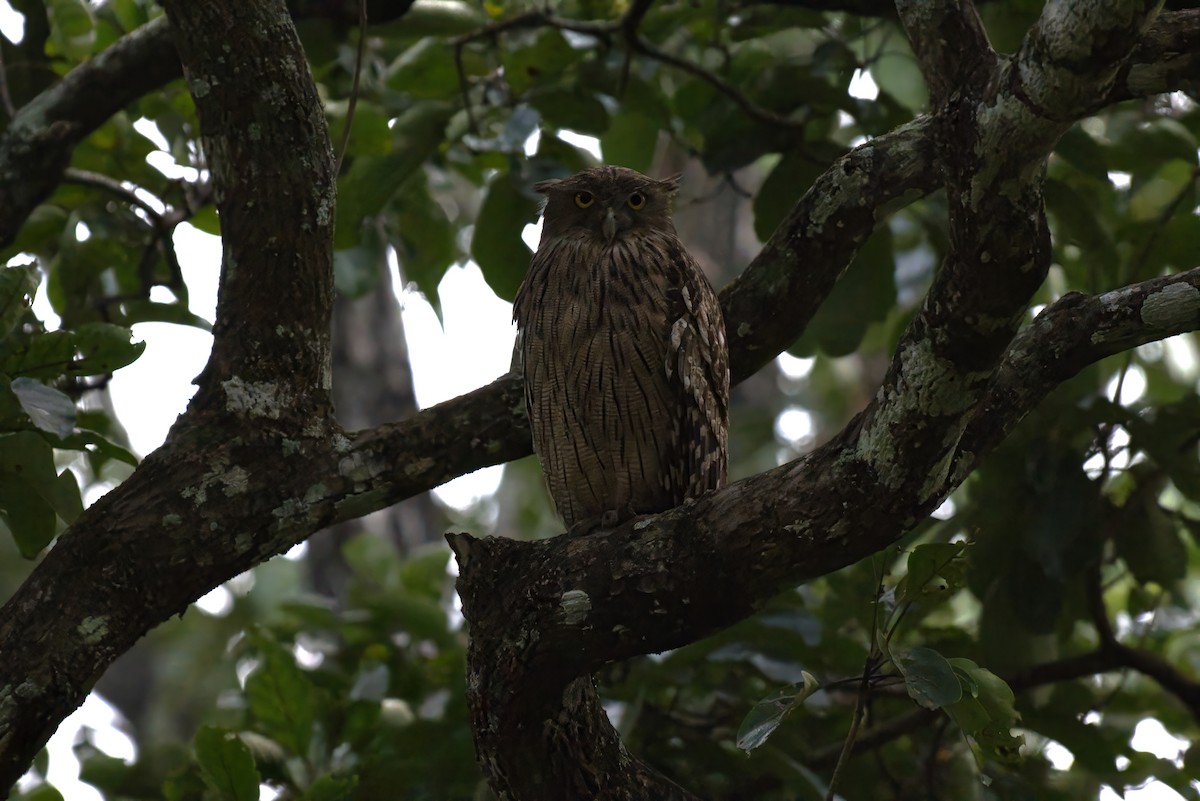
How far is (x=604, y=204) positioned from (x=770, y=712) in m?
1.91

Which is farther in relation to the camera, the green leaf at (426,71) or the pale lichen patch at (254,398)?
the green leaf at (426,71)

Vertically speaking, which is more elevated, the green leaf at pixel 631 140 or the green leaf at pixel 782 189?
the green leaf at pixel 631 140

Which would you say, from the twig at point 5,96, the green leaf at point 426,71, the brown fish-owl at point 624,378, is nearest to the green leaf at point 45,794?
the brown fish-owl at point 624,378

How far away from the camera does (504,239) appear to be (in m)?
4.29

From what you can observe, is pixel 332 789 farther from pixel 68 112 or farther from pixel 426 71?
pixel 426 71

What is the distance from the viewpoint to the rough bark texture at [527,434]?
7.27ft

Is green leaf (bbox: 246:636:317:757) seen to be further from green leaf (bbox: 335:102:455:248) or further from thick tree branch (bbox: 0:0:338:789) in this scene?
green leaf (bbox: 335:102:455:248)

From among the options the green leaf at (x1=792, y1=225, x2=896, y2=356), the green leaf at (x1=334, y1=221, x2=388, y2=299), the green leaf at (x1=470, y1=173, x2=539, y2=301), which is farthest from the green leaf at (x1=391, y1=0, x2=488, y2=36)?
the green leaf at (x1=792, y1=225, x2=896, y2=356)

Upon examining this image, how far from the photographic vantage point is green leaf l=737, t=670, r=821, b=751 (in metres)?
2.53

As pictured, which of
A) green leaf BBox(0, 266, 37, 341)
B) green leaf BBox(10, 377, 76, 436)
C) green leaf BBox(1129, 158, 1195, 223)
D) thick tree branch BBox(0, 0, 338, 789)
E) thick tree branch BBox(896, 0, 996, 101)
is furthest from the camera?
green leaf BBox(1129, 158, 1195, 223)

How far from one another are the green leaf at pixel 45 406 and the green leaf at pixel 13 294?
0.80 ft

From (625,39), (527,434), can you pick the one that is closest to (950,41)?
(527,434)

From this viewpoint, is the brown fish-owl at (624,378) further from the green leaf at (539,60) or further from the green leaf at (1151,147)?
the green leaf at (1151,147)

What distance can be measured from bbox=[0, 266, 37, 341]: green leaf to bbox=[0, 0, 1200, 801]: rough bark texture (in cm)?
44
